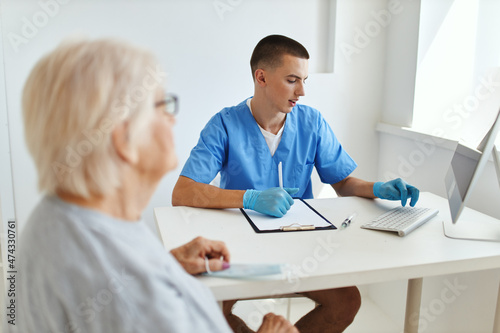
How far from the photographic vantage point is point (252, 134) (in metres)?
1.72

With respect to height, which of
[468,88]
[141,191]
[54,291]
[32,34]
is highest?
[32,34]

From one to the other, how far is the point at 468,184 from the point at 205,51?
4.95 ft

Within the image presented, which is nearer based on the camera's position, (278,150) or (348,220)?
(348,220)

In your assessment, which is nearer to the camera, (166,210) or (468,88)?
(166,210)

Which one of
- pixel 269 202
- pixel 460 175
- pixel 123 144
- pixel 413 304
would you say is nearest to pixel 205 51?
pixel 269 202

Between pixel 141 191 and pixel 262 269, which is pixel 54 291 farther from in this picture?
pixel 262 269

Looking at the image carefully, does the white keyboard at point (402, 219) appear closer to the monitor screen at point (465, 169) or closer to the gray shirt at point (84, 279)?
the monitor screen at point (465, 169)

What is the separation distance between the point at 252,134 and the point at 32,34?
1.18 m

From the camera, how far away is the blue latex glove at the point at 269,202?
1292 millimetres

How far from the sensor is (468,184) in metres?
1.08

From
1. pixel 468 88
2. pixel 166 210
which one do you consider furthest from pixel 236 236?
pixel 468 88

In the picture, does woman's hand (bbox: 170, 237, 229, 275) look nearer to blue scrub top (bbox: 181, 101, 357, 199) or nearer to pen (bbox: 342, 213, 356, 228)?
pen (bbox: 342, 213, 356, 228)

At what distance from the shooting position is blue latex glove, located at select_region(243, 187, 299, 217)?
129cm

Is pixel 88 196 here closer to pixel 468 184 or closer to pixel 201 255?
pixel 201 255
